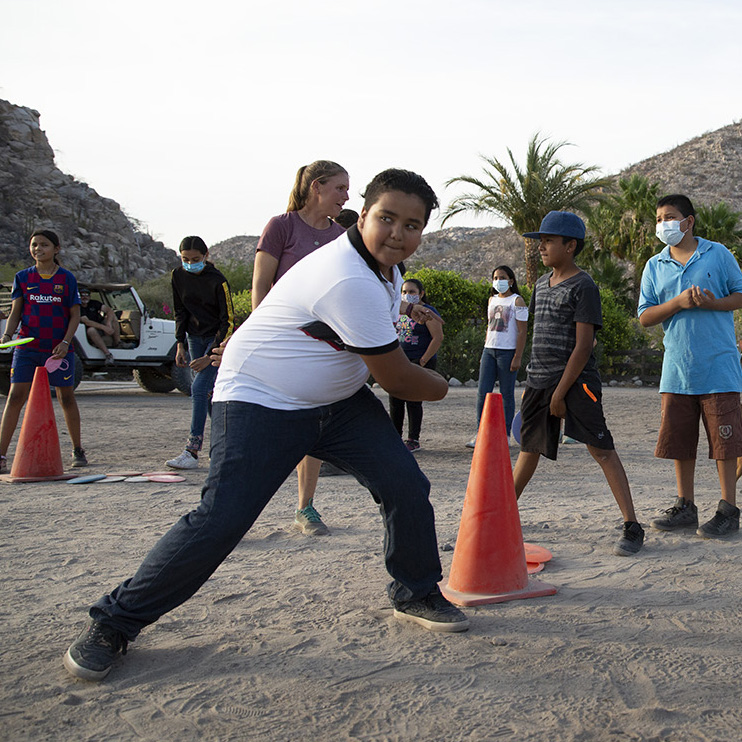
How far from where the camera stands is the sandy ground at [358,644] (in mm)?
2617

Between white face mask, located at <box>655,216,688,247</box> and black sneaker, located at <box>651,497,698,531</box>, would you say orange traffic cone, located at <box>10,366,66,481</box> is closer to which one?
black sneaker, located at <box>651,497,698,531</box>

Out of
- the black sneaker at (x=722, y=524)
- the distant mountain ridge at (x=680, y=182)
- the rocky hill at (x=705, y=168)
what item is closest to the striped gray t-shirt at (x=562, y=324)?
the black sneaker at (x=722, y=524)

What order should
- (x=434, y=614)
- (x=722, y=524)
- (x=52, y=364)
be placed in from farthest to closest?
→ (x=52, y=364) < (x=722, y=524) < (x=434, y=614)

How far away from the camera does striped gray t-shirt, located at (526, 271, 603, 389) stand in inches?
191

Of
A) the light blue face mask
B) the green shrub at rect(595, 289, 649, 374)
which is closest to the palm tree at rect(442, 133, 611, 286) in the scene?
the green shrub at rect(595, 289, 649, 374)

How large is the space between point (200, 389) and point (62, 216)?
4540 centimetres

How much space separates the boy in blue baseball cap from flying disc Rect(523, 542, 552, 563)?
0.43 meters

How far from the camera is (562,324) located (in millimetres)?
4941

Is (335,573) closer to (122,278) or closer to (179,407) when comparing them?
(179,407)

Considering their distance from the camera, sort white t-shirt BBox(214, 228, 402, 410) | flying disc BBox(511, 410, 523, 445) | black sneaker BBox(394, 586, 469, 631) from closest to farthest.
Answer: white t-shirt BBox(214, 228, 402, 410) → black sneaker BBox(394, 586, 469, 631) → flying disc BBox(511, 410, 523, 445)

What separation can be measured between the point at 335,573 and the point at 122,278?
45.1 m

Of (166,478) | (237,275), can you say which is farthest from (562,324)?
(237,275)

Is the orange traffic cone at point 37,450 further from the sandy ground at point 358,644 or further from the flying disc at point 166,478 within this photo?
the sandy ground at point 358,644

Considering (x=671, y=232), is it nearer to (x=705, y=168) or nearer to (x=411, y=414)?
(x=411, y=414)
